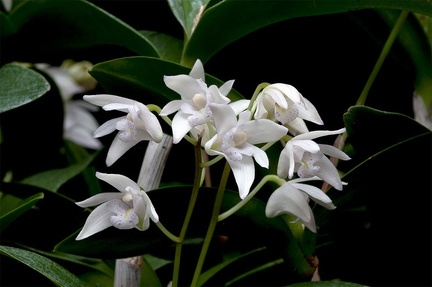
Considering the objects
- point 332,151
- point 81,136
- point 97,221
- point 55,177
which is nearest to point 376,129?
point 332,151

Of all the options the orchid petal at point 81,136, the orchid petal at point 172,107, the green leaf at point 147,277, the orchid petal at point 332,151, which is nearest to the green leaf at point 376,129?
the orchid petal at point 332,151

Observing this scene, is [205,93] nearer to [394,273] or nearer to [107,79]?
[107,79]

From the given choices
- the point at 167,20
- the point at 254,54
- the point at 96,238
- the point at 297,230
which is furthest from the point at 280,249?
the point at 167,20

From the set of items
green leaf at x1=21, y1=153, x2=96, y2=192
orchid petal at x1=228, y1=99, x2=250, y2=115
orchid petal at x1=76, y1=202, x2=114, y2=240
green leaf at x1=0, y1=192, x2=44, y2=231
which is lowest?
green leaf at x1=21, y1=153, x2=96, y2=192

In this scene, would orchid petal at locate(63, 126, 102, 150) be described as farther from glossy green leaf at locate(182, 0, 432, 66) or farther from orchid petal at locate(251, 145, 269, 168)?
orchid petal at locate(251, 145, 269, 168)

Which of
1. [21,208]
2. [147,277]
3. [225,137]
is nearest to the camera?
[225,137]

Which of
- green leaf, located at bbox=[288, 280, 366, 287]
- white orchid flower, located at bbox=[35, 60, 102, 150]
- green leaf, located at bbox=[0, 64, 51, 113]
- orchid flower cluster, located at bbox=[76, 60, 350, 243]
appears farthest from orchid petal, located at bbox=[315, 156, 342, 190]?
white orchid flower, located at bbox=[35, 60, 102, 150]

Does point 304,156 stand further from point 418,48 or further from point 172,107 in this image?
point 418,48
